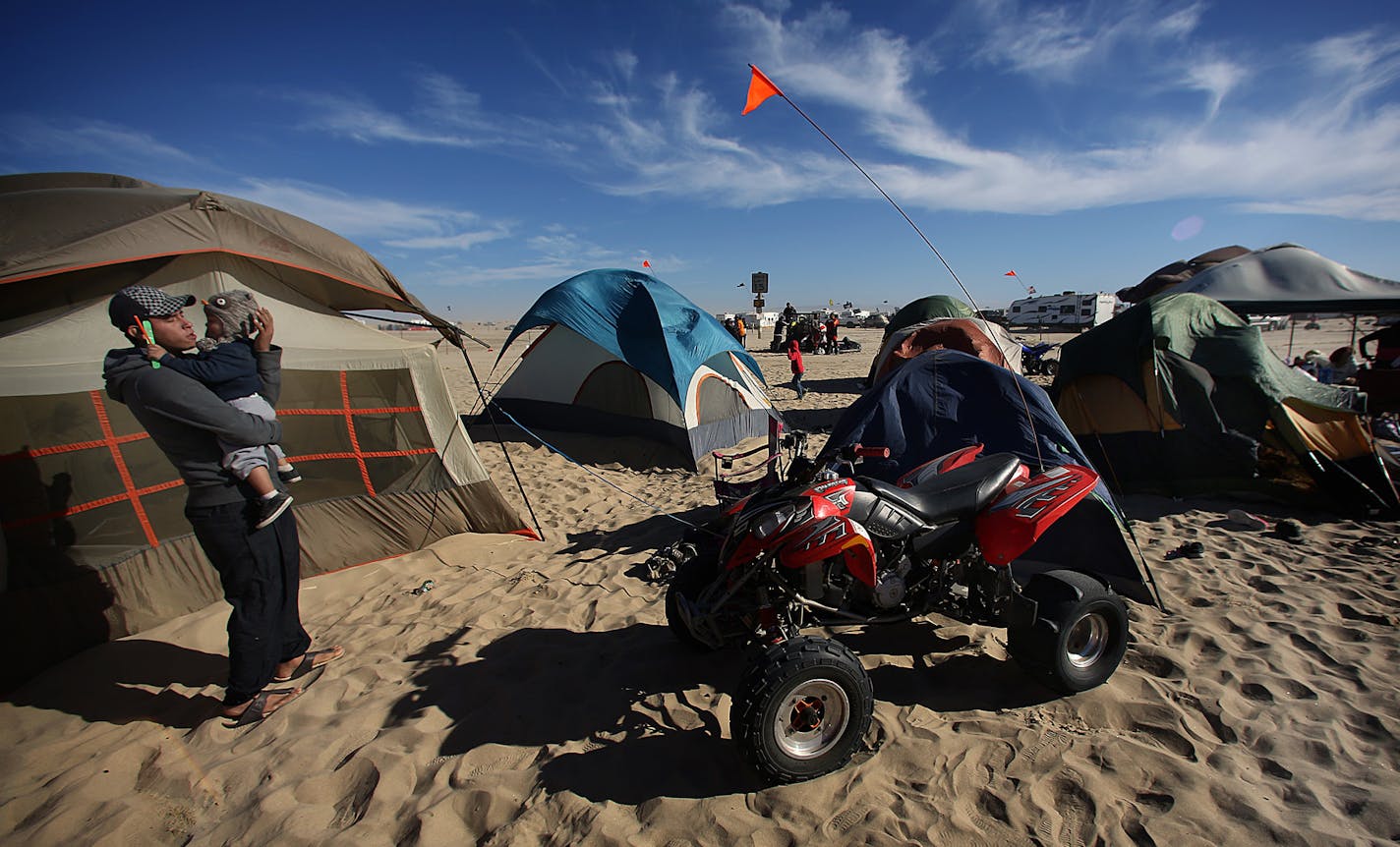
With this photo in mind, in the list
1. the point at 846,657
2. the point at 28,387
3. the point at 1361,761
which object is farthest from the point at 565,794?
the point at 28,387

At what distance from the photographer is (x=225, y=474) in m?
2.73

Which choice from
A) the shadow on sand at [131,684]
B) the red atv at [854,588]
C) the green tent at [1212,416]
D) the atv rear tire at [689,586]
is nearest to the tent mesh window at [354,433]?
the shadow on sand at [131,684]

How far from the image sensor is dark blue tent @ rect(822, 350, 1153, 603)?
12.3 ft

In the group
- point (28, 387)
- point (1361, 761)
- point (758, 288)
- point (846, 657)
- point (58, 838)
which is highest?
point (758, 288)

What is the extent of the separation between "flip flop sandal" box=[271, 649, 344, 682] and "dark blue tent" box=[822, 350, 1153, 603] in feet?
10.3

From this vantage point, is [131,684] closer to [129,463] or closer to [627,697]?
[129,463]

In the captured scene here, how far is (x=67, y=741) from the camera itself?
9.17 ft

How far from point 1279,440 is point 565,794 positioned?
665cm

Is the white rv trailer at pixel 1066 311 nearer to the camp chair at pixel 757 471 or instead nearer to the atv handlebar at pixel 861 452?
the camp chair at pixel 757 471

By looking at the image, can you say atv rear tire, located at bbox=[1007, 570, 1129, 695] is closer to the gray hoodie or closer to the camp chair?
the camp chair

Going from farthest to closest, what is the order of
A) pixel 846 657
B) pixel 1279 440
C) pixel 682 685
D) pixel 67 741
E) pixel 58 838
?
1. pixel 1279 440
2. pixel 682 685
3. pixel 67 741
4. pixel 846 657
5. pixel 58 838

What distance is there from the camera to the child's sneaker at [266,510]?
2.80 m

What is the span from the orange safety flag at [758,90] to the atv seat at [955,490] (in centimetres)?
219

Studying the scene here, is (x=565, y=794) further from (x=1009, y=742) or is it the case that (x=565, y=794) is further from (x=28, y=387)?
(x=28, y=387)
